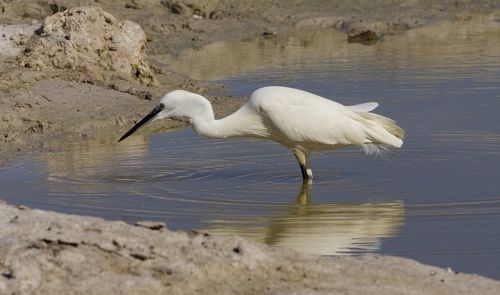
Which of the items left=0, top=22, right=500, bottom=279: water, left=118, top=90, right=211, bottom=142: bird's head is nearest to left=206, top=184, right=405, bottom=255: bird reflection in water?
left=0, top=22, right=500, bottom=279: water

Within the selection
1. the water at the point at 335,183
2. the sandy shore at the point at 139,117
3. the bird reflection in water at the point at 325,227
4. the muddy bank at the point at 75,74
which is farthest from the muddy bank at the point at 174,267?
the muddy bank at the point at 75,74

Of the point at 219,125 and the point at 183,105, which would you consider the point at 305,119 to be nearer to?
the point at 219,125

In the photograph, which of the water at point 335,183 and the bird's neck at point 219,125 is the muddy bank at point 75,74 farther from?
the bird's neck at point 219,125

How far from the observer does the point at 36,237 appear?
229 inches

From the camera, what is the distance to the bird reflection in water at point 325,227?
7.35 metres

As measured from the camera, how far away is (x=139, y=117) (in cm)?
1260

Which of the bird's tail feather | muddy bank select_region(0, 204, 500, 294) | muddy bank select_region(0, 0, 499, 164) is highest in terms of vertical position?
muddy bank select_region(0, 204, 500, 294)

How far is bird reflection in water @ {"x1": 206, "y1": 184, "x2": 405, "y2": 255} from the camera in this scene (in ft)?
24.1

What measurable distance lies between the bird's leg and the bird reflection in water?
682mm

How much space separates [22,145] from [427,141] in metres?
3.75

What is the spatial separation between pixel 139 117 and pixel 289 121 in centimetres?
360

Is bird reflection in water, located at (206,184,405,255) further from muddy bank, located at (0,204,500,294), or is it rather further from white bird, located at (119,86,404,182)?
muddy bank, located at (0,204,500,294)

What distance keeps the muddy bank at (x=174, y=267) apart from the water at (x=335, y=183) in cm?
104

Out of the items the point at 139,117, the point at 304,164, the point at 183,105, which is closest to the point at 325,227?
the point at 304,164
